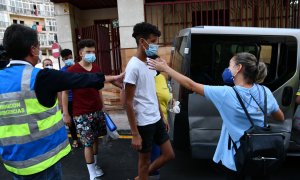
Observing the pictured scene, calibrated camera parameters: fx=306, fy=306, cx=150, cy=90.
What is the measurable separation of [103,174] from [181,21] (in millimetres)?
6706

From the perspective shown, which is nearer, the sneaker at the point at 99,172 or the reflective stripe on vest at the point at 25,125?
the reflective stripe on vest at the point at 25,125

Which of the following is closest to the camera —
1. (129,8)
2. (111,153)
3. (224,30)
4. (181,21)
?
(224,30)

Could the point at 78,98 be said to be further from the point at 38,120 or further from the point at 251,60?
the point at 251,60

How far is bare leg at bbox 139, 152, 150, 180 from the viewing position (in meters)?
3.13

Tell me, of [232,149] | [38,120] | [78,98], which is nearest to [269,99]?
[232,149]

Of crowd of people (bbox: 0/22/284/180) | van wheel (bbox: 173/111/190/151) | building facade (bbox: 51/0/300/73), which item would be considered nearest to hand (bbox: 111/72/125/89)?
crowd of people (bbox: 0/22/284/180)

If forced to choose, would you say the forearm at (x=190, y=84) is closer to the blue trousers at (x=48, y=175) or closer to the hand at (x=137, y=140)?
the hand at (x=137, y=140)

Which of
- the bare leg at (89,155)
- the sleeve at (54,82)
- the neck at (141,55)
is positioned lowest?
the bare leg at (89,155)

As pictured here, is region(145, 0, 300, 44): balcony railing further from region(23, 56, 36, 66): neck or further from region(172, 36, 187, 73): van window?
region(23, 56, 36, 66): neck

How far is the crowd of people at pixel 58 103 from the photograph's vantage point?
1.96 metres

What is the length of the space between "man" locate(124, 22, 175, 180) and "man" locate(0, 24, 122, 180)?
2.60 ft

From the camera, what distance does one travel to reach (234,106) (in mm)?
2318

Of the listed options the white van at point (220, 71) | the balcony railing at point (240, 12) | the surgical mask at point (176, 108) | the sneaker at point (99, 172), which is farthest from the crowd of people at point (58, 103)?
the balcony railing at point (240, 12)

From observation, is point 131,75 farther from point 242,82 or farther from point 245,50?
point 245,50
